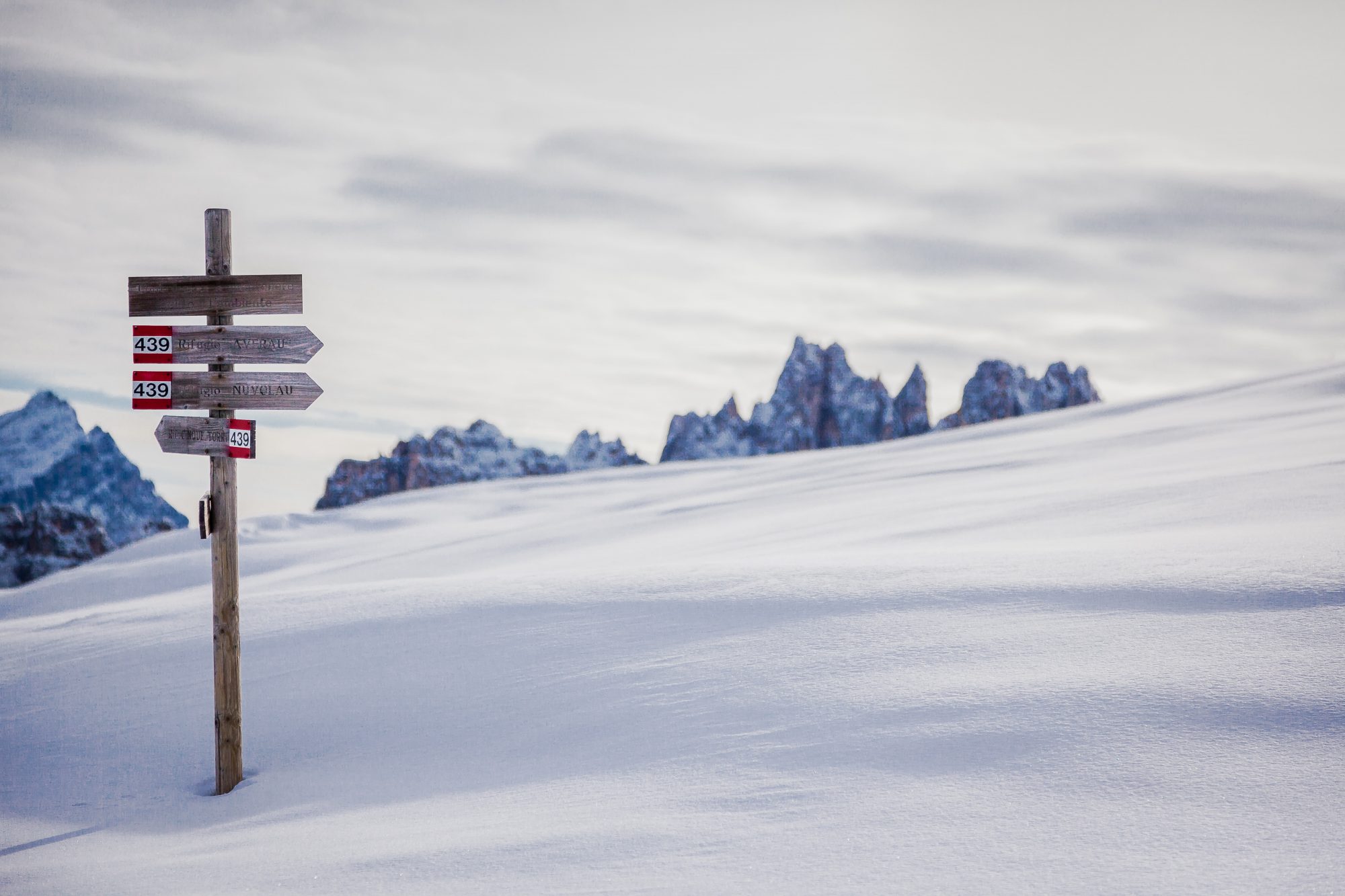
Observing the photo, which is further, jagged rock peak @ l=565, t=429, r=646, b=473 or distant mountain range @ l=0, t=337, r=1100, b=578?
jagged rock peak @ l=565, t=429, r=646, b=473

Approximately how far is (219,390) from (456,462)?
5134 inches

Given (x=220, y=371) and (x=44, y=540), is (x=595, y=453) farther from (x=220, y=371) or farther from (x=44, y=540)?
(x=220, y=371)

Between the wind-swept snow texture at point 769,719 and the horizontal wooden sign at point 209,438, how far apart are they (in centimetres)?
246

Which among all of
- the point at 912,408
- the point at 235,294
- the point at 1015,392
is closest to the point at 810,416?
the point at 912,408

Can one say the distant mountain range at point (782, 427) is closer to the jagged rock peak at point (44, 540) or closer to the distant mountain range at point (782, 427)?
the distant mountain range at point (782, 427)

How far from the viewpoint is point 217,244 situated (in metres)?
7.20

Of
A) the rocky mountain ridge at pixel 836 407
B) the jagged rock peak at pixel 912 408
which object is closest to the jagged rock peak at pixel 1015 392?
the rocky mountain ridge at pixel 836 407

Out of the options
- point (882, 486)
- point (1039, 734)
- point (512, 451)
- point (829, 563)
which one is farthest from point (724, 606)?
point (512, 451)

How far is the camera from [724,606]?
334 inches

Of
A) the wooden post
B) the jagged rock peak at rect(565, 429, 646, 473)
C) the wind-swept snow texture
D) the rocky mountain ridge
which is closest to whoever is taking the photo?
the wind-swept snow texture

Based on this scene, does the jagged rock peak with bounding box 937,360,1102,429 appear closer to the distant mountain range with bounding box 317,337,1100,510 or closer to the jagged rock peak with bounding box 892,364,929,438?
the distant mountain range with bounding box 317,337,1100,510

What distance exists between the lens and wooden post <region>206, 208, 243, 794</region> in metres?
7.04

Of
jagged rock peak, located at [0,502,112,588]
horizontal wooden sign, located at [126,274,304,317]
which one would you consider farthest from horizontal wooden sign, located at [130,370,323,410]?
jagged rock peak, located at [0,502,112,588]

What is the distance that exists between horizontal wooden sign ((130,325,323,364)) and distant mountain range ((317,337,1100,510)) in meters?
118
